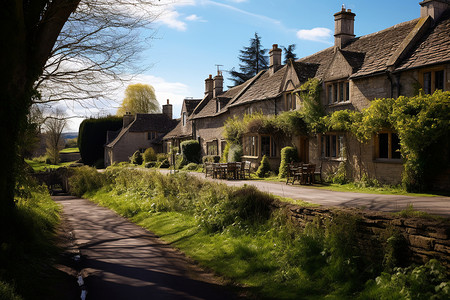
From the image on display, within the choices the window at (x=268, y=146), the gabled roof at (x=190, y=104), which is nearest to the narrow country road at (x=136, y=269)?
the window at (x=268, y=146)

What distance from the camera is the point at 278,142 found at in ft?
88.2

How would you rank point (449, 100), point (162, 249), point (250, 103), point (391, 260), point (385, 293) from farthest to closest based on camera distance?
1. point (250, 103)
2. point (449, 100)
3. point (162, 249)
4. point (391, 260)
5. point (385, 293)

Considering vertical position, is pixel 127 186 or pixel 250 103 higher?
pixel 250 103

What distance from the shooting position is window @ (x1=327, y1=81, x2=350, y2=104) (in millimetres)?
21703

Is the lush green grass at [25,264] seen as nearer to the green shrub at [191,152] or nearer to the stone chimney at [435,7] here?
the stone chimney at [435,7]

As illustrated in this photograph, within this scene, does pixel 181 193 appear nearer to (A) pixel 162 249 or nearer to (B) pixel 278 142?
(A) pixel 162 249

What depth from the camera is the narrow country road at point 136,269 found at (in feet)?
28.3

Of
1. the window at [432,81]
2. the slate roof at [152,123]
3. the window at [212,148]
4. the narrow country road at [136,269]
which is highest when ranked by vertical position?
Result: the slate roof at [152,123]

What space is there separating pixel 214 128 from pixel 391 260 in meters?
31.6

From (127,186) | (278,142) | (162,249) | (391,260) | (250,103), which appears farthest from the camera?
(250,103)

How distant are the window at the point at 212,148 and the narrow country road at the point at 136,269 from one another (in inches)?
860

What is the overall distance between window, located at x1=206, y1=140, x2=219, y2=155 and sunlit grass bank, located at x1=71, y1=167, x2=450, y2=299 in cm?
2017

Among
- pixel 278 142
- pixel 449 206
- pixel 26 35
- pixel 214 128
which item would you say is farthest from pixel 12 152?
pixel 214 128

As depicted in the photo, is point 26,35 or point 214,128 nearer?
point 26,35
